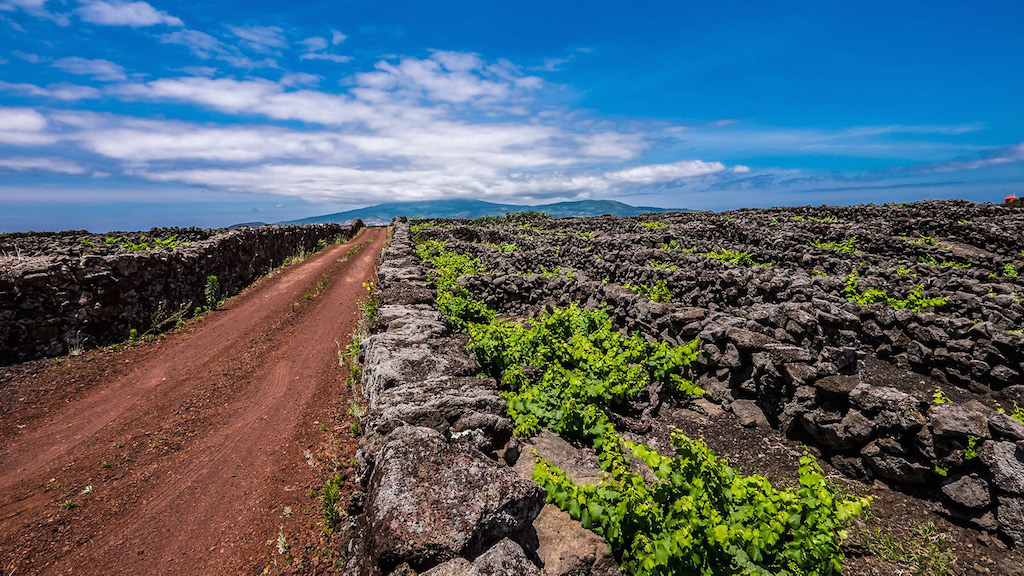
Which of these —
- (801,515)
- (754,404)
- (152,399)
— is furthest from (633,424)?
(152,399)

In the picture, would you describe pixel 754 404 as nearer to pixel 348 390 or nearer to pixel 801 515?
pixel 801 515

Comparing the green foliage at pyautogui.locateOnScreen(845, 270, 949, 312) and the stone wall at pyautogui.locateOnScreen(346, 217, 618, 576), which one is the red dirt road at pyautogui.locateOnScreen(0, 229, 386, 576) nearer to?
the stone wall at pyautogui.locateOnScreen(346, 217, 618, 576)

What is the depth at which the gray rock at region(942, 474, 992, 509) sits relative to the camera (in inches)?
211

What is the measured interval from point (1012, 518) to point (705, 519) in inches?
168

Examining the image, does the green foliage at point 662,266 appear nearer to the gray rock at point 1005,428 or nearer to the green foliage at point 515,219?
the gray rock at point 1005,428

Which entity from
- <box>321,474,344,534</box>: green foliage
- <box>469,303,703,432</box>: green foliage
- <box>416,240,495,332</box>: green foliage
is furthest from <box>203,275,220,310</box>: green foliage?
<box>321,474,344,534</box>: green foliage

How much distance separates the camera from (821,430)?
6.97 metres

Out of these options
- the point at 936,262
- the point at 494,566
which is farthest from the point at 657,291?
the point at 936,262

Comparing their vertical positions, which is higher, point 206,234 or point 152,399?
point 206,234

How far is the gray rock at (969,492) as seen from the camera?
211 inches

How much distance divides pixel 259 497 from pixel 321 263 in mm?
24126

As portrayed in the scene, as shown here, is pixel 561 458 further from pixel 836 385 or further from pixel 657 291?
pixel 657 291

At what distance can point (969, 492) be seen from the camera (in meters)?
5.48

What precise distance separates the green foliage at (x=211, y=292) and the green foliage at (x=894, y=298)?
853 inches
